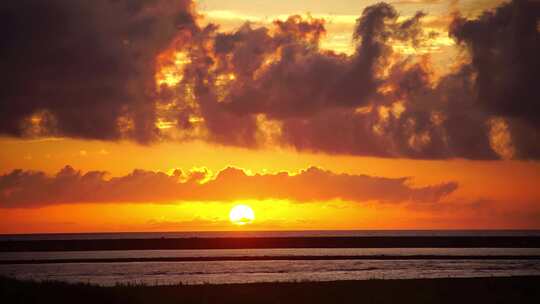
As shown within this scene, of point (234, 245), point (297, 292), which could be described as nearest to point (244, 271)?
point (297, 292)

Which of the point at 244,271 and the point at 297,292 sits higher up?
the point at 244,271

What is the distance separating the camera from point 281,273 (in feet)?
206

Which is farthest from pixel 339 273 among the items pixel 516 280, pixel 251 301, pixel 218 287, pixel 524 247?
pixel 524 247

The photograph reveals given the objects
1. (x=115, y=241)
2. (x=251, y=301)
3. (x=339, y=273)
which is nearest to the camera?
(x=251, y=301)

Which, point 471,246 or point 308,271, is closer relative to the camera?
point 308,271

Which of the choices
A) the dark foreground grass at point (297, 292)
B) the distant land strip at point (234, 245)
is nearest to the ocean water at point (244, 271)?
the dark foreground grass at point (297, 292)

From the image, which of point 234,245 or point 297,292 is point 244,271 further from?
point 234,245

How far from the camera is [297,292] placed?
119 feet

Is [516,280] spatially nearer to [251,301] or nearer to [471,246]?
[251,301]

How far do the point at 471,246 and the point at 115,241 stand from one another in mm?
60601

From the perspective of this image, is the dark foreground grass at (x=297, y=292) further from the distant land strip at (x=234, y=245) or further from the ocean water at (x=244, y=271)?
the distant land strip at (x=234, y=245)

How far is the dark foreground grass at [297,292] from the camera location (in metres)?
31.5

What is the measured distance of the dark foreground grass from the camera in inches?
1240

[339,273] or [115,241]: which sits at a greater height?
[115,241]
